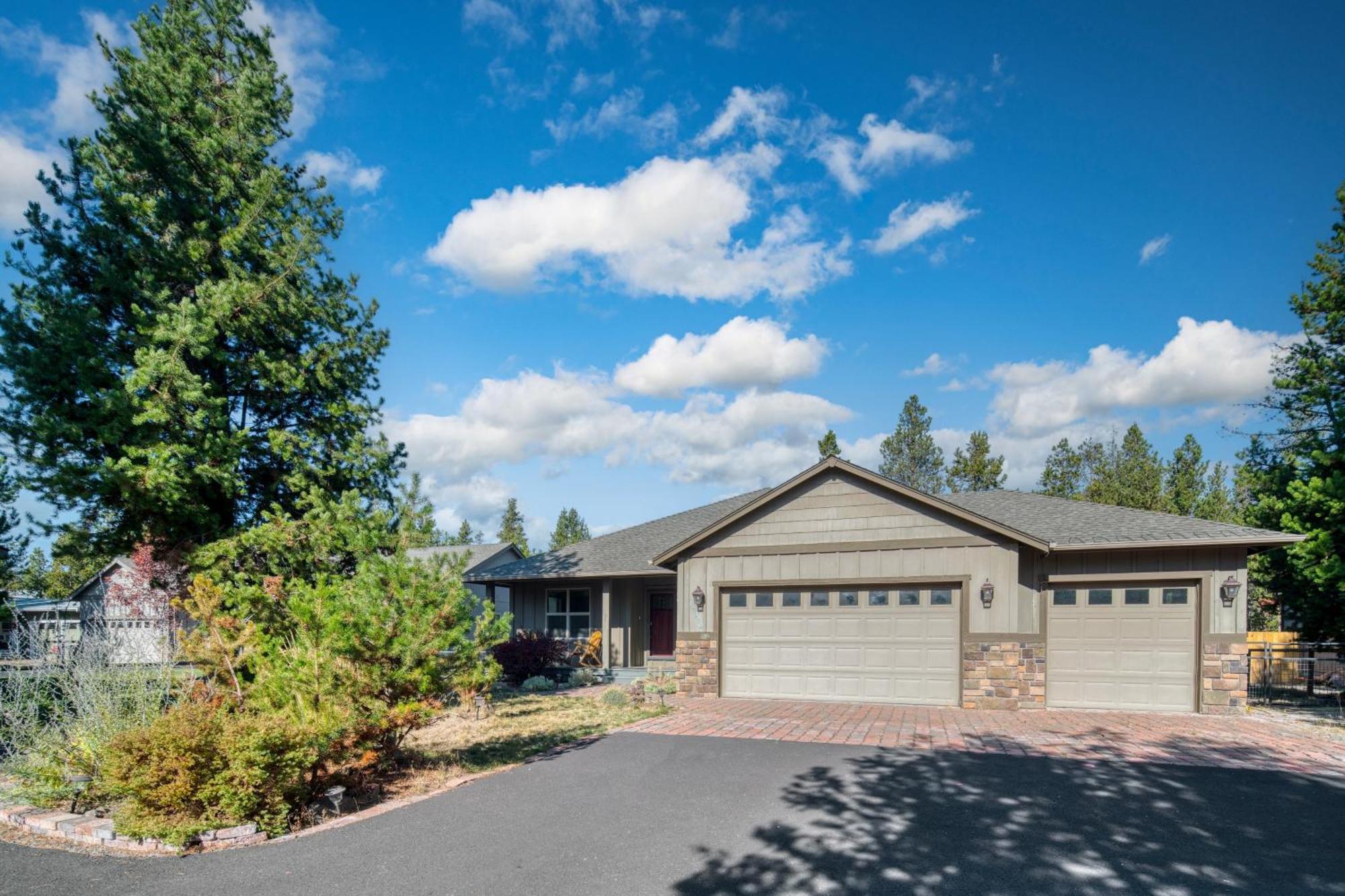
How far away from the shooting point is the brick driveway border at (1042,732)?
28.0 feet

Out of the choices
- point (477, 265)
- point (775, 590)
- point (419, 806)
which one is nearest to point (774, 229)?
point (477, 265)

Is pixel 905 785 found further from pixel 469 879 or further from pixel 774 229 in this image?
pixel 774 229

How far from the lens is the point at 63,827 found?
595 cm

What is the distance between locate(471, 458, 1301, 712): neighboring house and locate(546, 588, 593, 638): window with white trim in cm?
565

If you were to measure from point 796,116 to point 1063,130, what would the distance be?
4961 millimetres

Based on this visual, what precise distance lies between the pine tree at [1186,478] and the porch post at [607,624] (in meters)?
24.1

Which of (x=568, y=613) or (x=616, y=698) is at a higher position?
(x=568, y=613)

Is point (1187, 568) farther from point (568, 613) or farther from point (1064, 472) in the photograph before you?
point (1064, 472)

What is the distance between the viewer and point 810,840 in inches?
226

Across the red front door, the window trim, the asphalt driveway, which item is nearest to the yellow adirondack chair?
the window trim

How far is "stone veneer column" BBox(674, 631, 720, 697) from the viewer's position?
14.2 m

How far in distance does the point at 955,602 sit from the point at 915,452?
23519 millimetres

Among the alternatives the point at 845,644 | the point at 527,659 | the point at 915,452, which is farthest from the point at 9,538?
the point at 915,452

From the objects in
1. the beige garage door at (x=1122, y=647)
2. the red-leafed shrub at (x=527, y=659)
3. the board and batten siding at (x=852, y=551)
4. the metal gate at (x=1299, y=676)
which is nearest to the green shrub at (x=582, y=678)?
the red-leafed shrub at (x=527, y=659)
